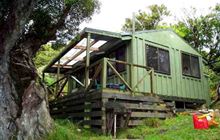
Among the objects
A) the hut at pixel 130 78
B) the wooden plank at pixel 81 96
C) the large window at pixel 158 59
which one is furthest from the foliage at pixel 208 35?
the wooden plank at pixel 81 96

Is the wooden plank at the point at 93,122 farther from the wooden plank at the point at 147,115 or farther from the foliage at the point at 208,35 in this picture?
the foliage at the point at 208,35

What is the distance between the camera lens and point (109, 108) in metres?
7.52

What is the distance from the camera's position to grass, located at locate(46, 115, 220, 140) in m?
6.31

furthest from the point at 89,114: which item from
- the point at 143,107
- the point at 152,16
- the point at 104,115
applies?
the point at 152,16

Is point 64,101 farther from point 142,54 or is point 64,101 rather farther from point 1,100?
point 1,100

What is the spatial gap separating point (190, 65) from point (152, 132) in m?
6.41

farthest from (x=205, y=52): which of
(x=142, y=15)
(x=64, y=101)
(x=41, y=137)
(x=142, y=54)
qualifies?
(x=41, y=137)

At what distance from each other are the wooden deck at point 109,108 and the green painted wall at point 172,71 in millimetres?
1472

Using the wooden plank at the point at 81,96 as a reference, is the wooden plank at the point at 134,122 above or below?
below

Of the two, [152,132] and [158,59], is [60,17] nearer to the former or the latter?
[152,132]

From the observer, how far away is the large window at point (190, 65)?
12500 mm

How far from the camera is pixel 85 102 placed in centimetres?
849

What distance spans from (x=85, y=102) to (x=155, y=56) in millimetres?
4222

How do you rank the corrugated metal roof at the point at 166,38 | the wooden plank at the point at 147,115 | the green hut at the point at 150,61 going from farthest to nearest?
the corrugated metal roof at the point at 166,38
the green hut at the point at 150,61
the wooden plank at the point at 147,115
